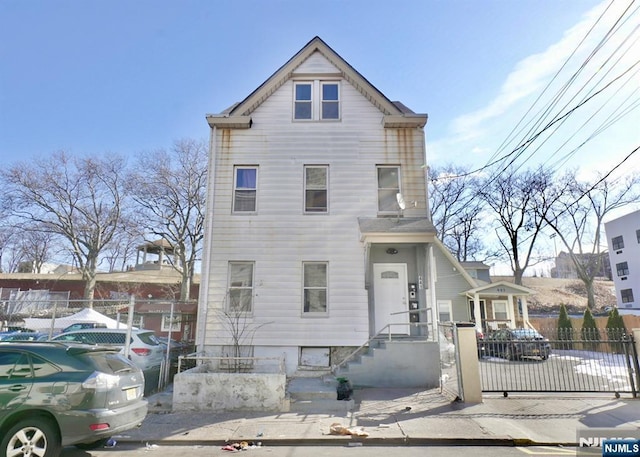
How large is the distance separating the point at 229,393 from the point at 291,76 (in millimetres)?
10035

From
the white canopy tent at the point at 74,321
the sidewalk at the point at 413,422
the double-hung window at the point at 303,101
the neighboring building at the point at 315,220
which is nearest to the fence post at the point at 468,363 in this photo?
the sidewalk at the point at 413,422

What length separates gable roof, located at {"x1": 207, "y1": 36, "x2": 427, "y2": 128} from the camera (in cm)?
1189

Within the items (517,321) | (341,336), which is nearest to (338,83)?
(341,336)

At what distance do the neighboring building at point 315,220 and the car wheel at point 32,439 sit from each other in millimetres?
6246

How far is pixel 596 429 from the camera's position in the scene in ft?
20.2

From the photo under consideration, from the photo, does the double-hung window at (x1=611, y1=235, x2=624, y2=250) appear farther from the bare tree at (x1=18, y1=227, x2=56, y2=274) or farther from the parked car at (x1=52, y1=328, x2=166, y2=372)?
the bare tree at (x1=18, y1=227, x2=56, y2=274)

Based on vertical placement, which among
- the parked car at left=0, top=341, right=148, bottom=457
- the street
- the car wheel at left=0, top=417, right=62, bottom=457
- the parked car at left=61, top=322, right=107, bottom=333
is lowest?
the street

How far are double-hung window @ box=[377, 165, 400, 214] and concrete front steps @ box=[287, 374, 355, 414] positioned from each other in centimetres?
534

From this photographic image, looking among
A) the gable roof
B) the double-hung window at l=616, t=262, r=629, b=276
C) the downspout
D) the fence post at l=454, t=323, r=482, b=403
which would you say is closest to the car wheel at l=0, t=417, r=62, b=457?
the downspout

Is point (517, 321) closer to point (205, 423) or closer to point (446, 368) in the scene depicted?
point (446, 368)

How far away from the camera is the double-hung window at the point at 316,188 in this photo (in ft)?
38.0

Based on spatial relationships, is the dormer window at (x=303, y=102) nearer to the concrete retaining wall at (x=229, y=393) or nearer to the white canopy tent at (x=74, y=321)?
the concrete retaining wall at (x=229, y=393)

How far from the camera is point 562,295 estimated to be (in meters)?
54.2

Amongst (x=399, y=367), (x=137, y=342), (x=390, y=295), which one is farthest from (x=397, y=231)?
(x=137, y=342)
